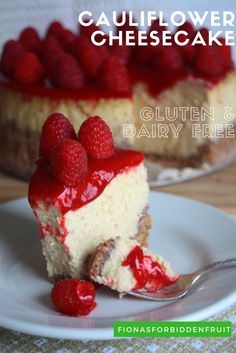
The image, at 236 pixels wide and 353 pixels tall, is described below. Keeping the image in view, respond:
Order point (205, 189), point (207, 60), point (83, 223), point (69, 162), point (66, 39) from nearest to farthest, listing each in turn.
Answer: point (69, 162) → point (83, 223) → point (205, 189) → point (207, 60) → point (66, 39)

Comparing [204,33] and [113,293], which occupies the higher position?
[204,33]

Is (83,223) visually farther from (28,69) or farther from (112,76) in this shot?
(28,69)

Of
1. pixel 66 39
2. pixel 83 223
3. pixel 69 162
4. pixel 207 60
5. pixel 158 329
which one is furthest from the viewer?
pixel 66 39

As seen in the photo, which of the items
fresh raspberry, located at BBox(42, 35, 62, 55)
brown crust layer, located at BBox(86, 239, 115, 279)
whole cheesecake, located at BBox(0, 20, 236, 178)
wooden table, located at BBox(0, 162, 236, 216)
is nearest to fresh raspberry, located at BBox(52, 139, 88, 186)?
brown crust layer, located at BBox(86, 239, 115, 279)

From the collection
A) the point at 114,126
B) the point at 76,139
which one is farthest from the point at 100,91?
the point at 76,139

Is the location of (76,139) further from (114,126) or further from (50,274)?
(114,126)

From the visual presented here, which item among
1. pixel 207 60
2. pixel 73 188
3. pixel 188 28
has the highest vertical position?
pixel 188 28

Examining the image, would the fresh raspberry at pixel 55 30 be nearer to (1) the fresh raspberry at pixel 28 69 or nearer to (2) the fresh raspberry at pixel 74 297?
(1) the fresh raspberry at pixel 28 69

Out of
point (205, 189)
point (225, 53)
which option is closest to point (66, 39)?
point (225, 53)

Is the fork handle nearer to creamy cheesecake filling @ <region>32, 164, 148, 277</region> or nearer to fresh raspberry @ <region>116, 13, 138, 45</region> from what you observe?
creamy cheesecake filling @ <region>32, 164, 148, 277</region>

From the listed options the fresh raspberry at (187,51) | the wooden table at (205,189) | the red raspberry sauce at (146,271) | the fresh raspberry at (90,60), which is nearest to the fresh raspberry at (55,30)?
the fresh raspberry at (90,60)
